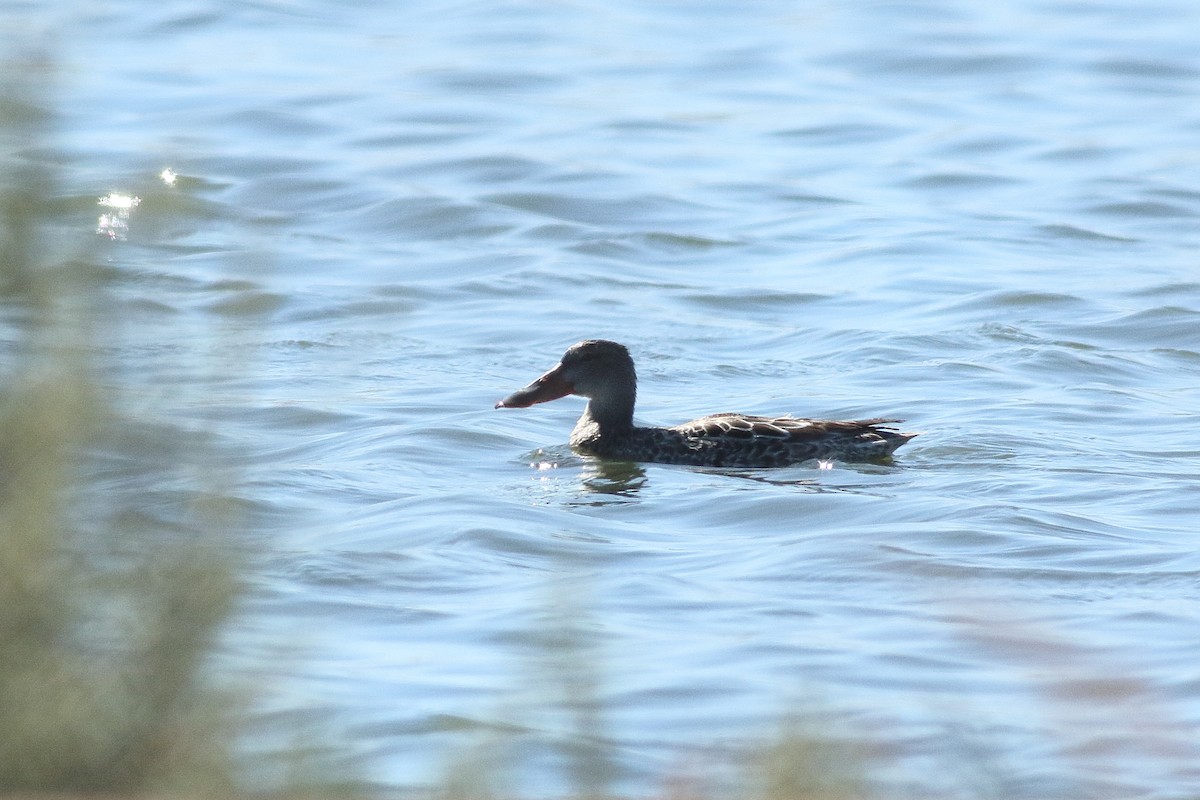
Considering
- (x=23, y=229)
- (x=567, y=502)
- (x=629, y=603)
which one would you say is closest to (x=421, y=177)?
(x=567, y=502)

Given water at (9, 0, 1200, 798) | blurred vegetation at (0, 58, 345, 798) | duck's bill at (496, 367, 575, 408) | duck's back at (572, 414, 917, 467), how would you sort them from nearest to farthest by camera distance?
blurred vegetation at (0, 58, 345, 798)
water at (9, 0, 1200, 798)
duck's back at (572, 414, 917, 467)
duck's bill at (496, 367, 575, 408)

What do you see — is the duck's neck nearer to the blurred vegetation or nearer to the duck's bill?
the duck's bill

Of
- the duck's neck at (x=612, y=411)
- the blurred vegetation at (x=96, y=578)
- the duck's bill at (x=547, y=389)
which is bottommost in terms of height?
the duck's neck at (x=612, y=411)

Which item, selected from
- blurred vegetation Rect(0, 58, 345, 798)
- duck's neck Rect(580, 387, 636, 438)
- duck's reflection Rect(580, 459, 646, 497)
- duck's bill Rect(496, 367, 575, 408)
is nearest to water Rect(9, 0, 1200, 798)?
duck's reflection Rect(580, 459, 646, 497)

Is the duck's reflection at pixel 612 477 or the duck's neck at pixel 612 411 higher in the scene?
the duck's neck at pixel 612 411

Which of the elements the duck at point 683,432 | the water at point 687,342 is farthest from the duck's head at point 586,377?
the water at point 687,342

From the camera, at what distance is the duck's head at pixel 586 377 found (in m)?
10.7

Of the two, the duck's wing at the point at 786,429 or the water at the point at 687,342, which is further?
the duck's wing at the point at 786,429

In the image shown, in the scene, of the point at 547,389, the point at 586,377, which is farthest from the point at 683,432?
the point at 547,389

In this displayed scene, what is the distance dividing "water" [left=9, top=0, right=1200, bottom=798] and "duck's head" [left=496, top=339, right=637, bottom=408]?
0.44 metres

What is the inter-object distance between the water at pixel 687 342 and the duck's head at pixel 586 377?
0.44 meters

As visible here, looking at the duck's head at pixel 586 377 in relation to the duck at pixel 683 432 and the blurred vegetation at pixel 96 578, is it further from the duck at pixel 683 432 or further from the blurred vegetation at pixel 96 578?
the blurred vegetation at pixel 96 578

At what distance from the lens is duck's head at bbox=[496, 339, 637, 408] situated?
10.7 meters

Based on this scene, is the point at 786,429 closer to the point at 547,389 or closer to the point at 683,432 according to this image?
the point at 683,432
